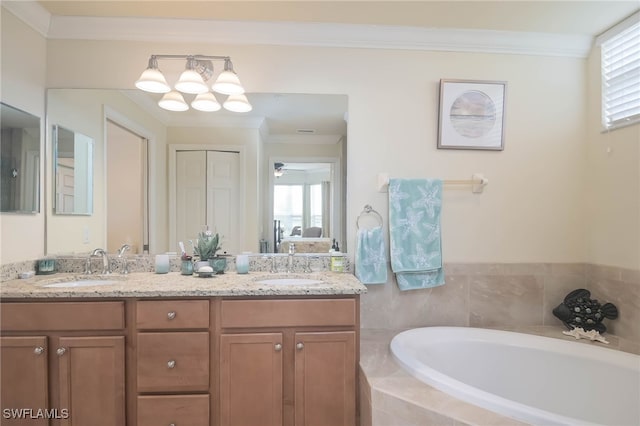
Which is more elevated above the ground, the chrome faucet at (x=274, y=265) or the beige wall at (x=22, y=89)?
the beige wall at (x=22, y=89)

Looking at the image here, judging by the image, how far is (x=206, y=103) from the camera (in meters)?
2.04

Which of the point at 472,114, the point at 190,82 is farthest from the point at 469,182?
the point at 190,82

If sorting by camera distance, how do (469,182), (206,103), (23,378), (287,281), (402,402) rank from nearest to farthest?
(402,402) → (23,378) → (287,281) → (206,103) → (469,182)

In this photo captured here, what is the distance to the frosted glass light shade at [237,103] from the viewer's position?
2.02 meters

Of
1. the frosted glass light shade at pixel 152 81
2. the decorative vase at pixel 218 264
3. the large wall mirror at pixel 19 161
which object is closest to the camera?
the large wall mirror at pixel 19 161

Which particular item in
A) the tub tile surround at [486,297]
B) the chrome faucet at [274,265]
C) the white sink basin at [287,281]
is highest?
the chrome faucet at [274,265]

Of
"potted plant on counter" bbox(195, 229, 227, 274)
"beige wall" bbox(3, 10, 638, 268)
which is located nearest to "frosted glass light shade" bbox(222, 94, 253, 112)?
"beige wall" bbox(3, 10, 638, 268)

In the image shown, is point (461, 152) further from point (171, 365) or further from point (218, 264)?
point (171, 365)

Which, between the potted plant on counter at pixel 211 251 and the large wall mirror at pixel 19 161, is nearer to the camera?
the large wall mirror at pixel 19 161

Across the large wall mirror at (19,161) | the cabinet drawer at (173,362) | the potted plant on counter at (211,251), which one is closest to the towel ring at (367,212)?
the potted plant on counter at (211,251)

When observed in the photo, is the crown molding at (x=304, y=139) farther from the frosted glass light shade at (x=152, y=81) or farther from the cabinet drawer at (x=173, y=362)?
the cabinet drawer at (x=173, y=362)

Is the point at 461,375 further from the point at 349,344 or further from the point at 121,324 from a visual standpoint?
the point at 121,324

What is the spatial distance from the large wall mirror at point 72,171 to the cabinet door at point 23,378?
0.83 meters

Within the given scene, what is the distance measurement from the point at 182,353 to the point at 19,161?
1447mm
